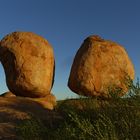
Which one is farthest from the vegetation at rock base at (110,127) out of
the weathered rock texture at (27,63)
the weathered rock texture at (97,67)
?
the weathered rock texture at (27,63)

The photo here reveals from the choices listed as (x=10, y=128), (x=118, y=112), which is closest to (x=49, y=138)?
(x=118, y=112)

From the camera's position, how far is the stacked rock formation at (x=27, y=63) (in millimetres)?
21172

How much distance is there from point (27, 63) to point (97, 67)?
3.57 m

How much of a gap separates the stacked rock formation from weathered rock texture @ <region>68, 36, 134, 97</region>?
1390 mm

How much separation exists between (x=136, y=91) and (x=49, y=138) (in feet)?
7.47

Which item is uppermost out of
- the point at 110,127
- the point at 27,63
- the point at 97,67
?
the point at 110,127

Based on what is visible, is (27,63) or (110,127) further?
(27,63)

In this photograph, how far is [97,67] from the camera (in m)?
21.2

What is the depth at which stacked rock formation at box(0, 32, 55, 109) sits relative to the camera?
2117cm

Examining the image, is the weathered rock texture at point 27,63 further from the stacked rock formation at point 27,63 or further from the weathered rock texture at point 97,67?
the weathered rock texture at point 97,67

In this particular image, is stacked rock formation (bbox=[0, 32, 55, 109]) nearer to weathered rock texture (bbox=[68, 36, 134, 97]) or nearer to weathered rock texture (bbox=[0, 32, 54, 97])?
weathered rock texture (bbox=[0, 32, 54, 97])

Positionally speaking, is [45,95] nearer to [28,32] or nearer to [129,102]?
[28,32]

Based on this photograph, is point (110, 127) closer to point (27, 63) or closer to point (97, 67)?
point (97, 67)

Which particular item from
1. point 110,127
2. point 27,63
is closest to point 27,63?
point 27,63
